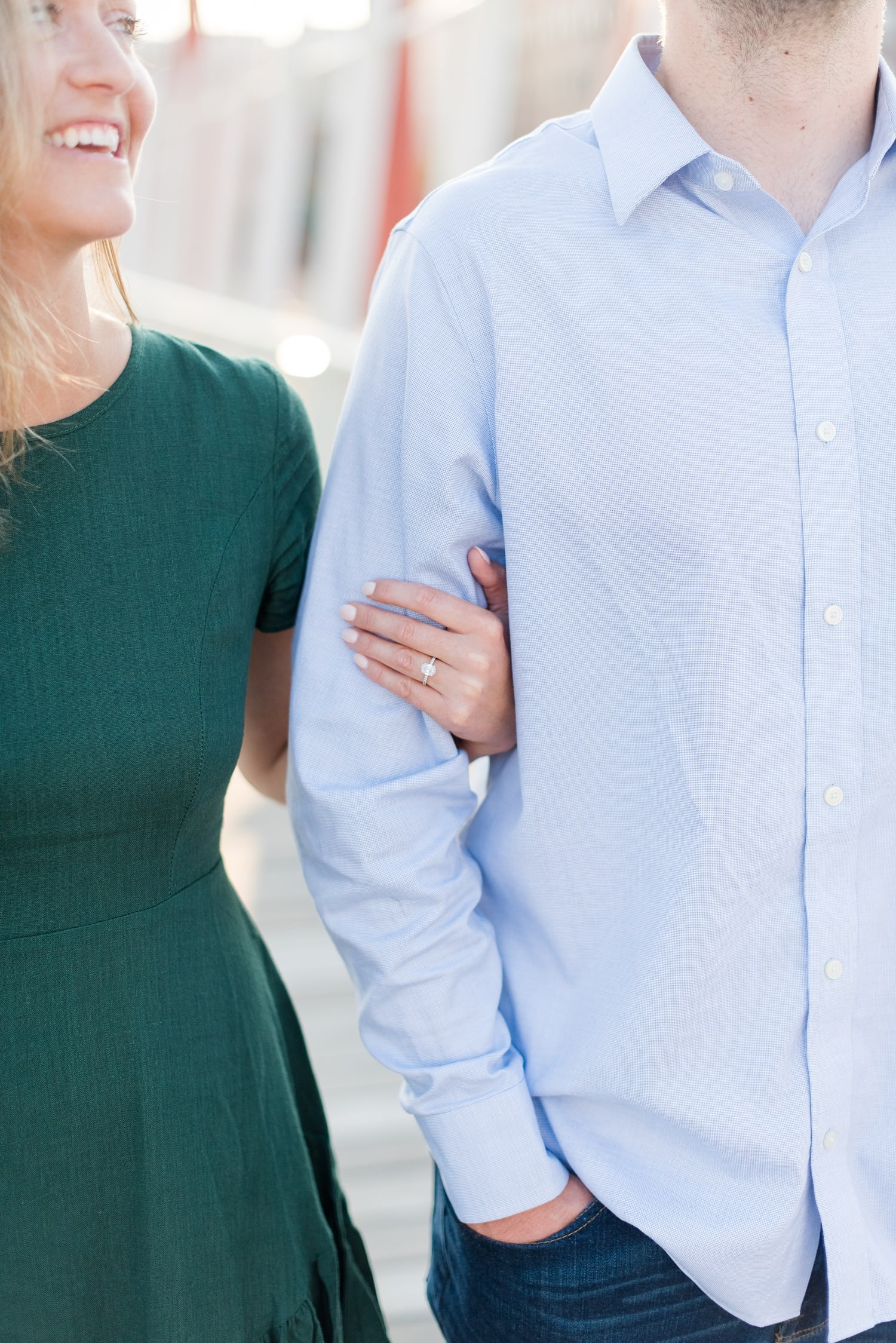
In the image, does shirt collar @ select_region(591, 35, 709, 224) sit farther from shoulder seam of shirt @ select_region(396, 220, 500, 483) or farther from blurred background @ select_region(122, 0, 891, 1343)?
blurred background @ select_region(122, 0, 891, 1343)

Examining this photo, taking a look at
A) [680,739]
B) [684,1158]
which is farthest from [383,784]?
[684,1158]

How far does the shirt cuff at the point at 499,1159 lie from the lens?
1.30 meters

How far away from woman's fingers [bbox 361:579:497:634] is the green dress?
0.49 ft

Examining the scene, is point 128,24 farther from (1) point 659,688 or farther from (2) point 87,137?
(1) point 659,688

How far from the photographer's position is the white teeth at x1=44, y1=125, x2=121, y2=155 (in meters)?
1.22

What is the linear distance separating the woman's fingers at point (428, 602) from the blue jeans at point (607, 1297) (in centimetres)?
60

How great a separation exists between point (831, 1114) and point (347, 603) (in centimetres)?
68

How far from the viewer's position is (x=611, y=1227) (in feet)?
4.35

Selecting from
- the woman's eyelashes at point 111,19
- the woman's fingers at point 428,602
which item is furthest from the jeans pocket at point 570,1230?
the woman's eyelashes at point 111,19

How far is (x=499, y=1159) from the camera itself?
51.4 inches

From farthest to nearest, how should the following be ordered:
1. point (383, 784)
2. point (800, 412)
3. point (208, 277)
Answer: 1. point (208, 277)
2. point (383, 784)
3. point (800, 412)

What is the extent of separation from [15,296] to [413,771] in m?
0.60

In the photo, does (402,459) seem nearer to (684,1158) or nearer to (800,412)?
(800,412)

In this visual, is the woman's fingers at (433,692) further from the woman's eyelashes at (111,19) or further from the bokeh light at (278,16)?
the bokeh light at (278,16)
